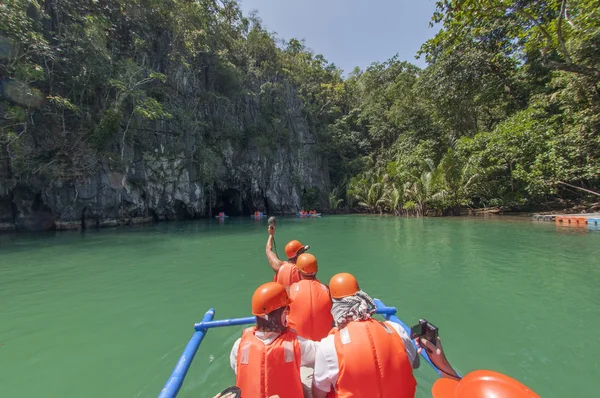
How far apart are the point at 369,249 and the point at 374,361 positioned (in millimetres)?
7996

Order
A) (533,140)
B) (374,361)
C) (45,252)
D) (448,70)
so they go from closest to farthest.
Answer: (374,361), (45,252), (533,140), (448,70)

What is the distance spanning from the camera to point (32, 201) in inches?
596

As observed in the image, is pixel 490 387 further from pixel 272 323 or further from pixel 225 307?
pixel 225 307

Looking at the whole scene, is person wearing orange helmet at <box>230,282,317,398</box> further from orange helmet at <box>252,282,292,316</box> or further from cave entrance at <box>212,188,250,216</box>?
cave entrance at <box>212,188,250,216</box>

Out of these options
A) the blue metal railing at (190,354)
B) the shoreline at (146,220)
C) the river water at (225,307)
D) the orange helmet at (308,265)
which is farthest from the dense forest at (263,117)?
the orange helmet at (308,265)

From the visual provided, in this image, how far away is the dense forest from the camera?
41.2 feet

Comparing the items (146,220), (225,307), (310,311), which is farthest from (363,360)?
(146,220)

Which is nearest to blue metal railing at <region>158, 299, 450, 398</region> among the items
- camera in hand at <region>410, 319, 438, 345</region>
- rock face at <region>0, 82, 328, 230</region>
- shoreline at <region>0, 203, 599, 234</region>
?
camera in hand at <region>410, 319, 438, 345</region>

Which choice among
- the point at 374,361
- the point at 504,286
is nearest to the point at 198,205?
the point at 504,286

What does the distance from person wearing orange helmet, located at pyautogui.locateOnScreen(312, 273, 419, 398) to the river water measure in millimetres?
1476

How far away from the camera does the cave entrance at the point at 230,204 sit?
26266 millimetres

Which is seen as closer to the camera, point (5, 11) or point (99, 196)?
point (5, 11)

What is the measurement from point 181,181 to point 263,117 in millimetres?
10571

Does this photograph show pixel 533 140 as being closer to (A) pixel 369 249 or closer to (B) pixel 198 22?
(A) pixel 369 249
